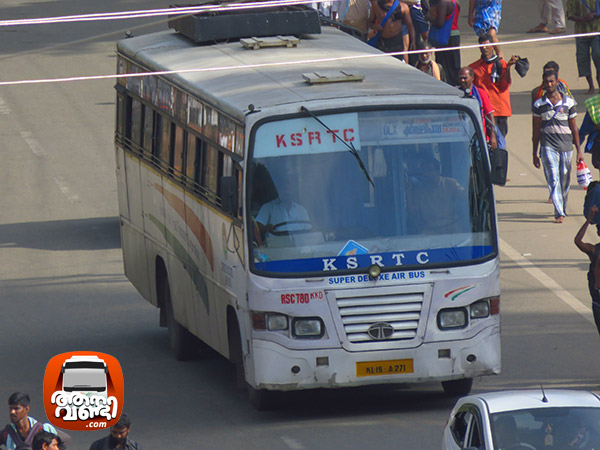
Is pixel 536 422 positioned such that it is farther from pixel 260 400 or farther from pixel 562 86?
pixel 562 86

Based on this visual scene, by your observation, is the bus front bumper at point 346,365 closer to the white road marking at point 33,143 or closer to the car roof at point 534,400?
the car roof at point 534,400

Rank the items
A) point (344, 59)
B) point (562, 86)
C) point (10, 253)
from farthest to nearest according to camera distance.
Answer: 1. point (10, 253)
2. point (562, 86)
3. point (344, 59)

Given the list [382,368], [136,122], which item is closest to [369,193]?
[382,368]

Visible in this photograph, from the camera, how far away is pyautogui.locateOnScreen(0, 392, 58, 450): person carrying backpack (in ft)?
38.8

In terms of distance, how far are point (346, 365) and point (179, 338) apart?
3864mm

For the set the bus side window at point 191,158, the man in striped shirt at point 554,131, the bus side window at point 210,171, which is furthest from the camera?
the man in striped shirt at point 554,131

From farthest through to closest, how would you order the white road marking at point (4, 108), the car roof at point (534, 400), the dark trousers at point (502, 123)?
the white road marking at point (4, 108), the dark trousers at point (502, 123), the car roof at point (534, 400)

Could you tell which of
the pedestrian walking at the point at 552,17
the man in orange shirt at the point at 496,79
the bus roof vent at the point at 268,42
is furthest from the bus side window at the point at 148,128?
the pedestrian walking at the point at 552,17

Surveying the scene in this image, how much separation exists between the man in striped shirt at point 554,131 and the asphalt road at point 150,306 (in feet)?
2.77

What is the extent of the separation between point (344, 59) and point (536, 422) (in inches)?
253

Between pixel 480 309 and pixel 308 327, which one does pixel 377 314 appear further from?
pixel 480 309

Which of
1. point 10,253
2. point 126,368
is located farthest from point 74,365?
point 10,253

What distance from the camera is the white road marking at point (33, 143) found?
28.8m

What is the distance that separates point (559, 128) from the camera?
2125 cm
